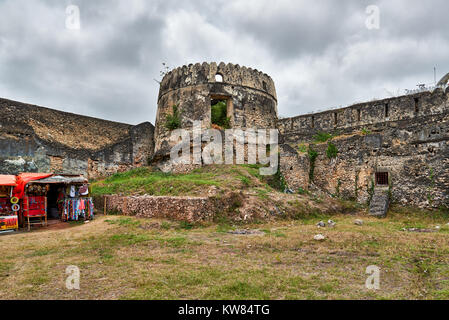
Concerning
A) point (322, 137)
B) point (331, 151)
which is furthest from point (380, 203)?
point (322, 137)

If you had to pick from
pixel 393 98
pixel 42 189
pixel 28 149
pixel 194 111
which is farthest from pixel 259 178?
pixel 28 149

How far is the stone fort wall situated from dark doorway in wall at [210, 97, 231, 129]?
4129 mm

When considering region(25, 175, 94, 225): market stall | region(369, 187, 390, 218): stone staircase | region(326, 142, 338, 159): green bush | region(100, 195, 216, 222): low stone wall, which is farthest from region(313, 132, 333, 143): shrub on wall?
region(25, 175, 94, 225): market stall

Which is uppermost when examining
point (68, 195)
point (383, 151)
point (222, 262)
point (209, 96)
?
point (209, 96)

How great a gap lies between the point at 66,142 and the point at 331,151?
589 inches

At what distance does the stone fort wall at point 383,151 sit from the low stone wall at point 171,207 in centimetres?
599

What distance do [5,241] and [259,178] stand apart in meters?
9.33

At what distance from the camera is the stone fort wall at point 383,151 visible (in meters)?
11.0

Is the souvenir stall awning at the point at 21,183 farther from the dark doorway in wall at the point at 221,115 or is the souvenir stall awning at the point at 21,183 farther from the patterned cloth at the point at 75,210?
the dark doorway in wall at the point at 221,115

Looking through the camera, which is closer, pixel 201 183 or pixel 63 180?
pixel 63 180

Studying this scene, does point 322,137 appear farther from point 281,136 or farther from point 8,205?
point 8,205

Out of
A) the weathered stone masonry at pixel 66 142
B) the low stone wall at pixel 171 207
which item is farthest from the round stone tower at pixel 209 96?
the low stone wall at pixel 171 207

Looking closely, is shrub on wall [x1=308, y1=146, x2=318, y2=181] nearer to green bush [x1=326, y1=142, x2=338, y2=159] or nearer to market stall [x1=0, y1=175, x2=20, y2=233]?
green bush [x1=326, y1=142, x2=338, y2=159]

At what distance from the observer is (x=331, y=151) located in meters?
14.0
